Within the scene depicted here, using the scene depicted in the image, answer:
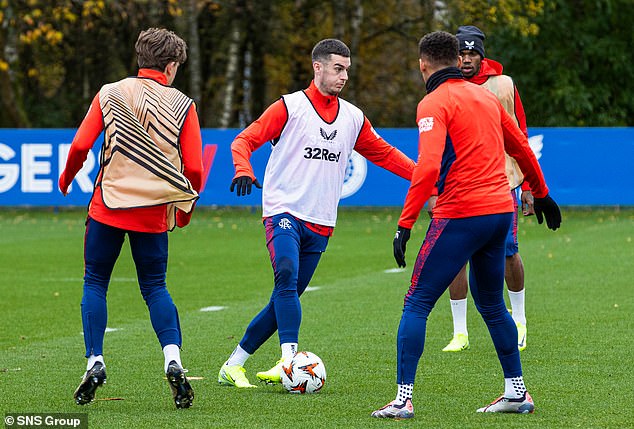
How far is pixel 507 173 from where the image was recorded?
9023 mm

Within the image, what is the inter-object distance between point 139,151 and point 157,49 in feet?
1.88

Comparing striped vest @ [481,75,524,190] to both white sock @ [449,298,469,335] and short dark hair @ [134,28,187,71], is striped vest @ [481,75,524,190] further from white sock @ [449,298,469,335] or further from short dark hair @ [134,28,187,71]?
short dark hair @ [134,28,187,71]

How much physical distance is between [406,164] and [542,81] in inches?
1090

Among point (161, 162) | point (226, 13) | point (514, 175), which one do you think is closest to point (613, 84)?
point (226, 13)

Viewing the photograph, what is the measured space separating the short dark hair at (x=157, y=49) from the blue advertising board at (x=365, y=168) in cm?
1685

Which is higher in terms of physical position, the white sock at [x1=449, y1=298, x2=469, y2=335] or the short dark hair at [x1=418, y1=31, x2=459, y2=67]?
the short dark hair at [x1=418, y1=31, x2=459, y2=67]

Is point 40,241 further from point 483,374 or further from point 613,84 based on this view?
point 613,84

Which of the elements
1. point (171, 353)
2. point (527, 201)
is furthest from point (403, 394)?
point (527, 201)

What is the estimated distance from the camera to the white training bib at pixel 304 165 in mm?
7496

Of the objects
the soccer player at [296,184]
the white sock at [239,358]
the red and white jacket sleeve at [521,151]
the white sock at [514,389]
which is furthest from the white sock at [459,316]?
the white sock at [514,389]

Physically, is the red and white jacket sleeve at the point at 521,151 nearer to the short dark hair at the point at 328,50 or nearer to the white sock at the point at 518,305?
the short dark hair at the point at 328,50

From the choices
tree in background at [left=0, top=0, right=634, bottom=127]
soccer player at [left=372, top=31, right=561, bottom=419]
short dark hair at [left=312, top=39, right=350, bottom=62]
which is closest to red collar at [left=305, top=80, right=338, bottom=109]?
short dark hair at [left=312, top=39, right=350, bottom=62]

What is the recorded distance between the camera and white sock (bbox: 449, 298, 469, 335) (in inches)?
357

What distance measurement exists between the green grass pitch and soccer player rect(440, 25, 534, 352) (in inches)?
7.9
